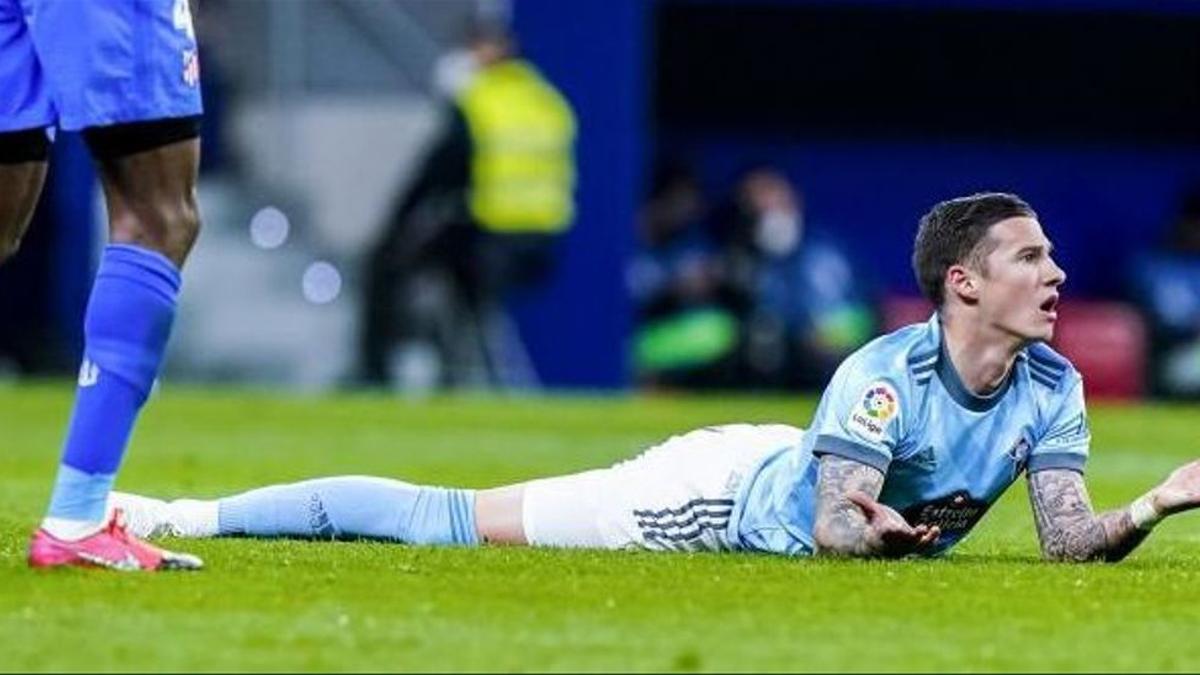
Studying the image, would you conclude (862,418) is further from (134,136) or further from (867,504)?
(134,136)

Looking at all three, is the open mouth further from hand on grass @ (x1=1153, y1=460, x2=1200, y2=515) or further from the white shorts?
the white shorts

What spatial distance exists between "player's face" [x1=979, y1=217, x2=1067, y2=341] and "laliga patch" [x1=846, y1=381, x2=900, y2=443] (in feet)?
1.07

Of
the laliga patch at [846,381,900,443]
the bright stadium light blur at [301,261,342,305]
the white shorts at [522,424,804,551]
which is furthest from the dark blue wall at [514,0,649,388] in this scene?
the laliga patch at [846,381,900,443]

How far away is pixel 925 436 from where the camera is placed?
7.13 meters

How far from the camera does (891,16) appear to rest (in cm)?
2391

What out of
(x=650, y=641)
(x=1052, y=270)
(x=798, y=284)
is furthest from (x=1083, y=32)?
(x=650, y=641)

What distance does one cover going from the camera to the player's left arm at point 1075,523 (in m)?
7.22

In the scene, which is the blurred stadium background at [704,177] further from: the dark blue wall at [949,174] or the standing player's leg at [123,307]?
the standing player's leg at [123,307]

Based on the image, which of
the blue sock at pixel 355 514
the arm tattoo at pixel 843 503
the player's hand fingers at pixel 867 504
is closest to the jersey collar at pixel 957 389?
the arm tattoo at pixel 843 503

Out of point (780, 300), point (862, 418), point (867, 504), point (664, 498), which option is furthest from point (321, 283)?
point (867, 504)

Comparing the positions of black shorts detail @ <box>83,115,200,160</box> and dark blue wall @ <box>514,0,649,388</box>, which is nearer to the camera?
black shorts detail @ <box>83,115,200,160</box>

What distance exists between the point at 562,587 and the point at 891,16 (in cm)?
1770

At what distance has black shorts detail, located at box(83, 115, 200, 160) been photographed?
655 centimetres

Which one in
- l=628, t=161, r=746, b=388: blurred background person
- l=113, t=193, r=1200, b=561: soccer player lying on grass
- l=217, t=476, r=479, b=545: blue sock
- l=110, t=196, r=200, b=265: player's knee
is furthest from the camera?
l=628, t=161, r=746, b=388: blurred background person
